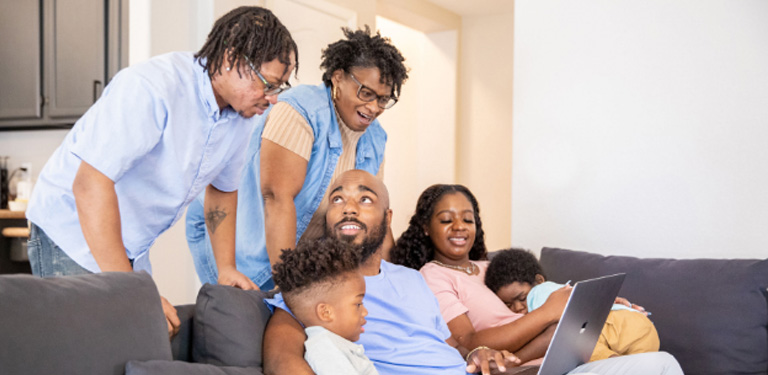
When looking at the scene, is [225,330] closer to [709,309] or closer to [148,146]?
[148,146]

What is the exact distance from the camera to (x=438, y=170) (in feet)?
19.6

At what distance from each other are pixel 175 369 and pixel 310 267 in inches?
16.7

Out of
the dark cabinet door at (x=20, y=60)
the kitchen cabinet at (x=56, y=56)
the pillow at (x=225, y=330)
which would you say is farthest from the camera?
the dark cabinet door at (x=20, y=60)

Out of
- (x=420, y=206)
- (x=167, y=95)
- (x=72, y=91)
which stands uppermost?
(x=72, y=91)

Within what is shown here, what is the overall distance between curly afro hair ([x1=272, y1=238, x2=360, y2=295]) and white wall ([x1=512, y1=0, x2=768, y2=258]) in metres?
1.70

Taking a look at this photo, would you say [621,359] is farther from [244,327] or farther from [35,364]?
[35,364]

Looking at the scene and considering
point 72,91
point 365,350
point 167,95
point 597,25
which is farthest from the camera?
point 72,91

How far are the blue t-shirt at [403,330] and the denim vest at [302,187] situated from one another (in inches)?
15.7

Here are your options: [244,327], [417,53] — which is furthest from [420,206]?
[417,53]

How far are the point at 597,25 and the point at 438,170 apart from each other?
9.92 feet

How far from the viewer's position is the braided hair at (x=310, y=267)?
1622 millimetres

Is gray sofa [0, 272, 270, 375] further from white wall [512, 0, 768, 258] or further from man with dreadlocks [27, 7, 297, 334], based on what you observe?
white wall [512, 0, 768, 258]

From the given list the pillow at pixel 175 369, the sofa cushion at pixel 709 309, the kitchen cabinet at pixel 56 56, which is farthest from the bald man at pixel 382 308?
the kitchen cabinet at pixel 56 56

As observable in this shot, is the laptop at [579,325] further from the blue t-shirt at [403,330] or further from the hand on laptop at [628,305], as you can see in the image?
the hand on laptop at [628,305]
